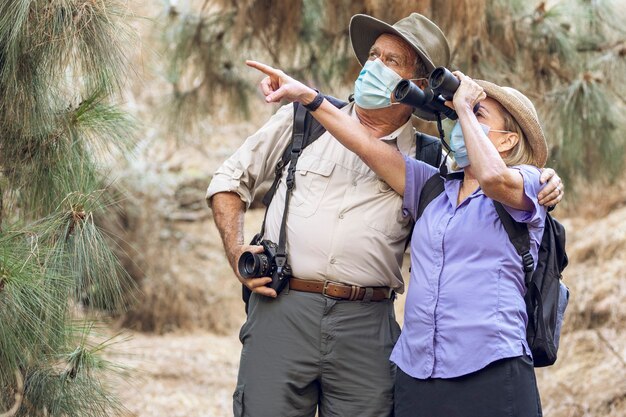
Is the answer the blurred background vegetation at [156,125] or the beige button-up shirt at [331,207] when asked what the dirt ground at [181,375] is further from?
the beige button-up shirt at [331,207]

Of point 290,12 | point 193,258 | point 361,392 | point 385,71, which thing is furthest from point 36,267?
point 193,258

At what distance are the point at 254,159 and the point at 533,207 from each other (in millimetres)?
852

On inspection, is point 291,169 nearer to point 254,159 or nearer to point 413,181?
point 254,159

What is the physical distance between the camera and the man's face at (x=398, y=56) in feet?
8.66

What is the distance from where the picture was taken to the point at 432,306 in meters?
2.26

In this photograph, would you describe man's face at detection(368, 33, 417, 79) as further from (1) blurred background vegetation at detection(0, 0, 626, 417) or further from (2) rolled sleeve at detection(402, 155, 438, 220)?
(1) blurred background vegetation at detection(0, 0, 626, 417)

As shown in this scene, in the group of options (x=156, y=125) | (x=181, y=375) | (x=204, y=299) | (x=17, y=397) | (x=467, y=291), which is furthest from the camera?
(x=204, y=299)

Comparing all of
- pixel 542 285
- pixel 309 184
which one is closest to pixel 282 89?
pixel 309 184

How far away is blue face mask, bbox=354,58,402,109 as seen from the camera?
8.39 ft

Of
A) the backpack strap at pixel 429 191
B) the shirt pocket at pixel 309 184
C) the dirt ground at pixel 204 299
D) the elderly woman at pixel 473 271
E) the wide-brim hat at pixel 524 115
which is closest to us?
the elderly woman at pixel 473 271

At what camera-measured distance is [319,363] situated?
2.47m

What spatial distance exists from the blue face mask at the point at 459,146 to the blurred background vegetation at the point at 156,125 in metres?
0.94

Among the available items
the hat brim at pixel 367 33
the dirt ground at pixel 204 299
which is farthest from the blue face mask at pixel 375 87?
the dirt ground at pixel 204 299

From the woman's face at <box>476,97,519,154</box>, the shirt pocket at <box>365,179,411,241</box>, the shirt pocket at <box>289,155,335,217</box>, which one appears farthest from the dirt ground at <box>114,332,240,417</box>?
the woman's face at <box>476,97,519,154</box>
